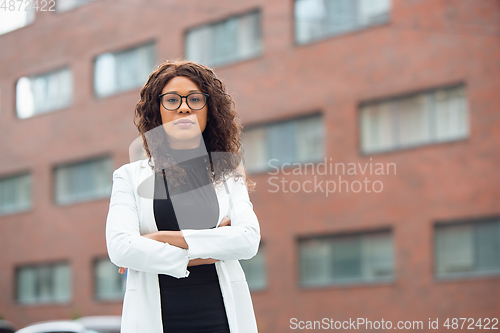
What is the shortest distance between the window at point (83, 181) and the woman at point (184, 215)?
2125cm

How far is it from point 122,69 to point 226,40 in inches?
191

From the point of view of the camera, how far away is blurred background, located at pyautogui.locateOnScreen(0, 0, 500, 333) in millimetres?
15938

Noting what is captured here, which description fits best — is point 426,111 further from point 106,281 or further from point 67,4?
point 67,4

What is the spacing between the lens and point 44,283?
25000 millimetres

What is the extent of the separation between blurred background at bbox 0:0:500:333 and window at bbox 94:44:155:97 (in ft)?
0.22

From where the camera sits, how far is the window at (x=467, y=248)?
1567cm

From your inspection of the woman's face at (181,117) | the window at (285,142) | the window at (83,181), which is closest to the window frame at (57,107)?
the window at (83,181)

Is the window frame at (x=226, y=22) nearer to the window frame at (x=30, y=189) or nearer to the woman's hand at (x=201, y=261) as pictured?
the window frame at (x=30, y=189)

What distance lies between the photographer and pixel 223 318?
2.21m

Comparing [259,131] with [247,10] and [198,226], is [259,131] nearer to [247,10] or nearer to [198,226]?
[247,10]

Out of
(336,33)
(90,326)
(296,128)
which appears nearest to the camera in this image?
(90,326)

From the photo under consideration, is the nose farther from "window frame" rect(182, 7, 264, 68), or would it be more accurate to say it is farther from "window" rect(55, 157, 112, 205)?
"window" rect(55, 157, 112, 205)

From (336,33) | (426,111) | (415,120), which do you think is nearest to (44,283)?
(336,33)

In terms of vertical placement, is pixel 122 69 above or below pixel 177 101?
above
